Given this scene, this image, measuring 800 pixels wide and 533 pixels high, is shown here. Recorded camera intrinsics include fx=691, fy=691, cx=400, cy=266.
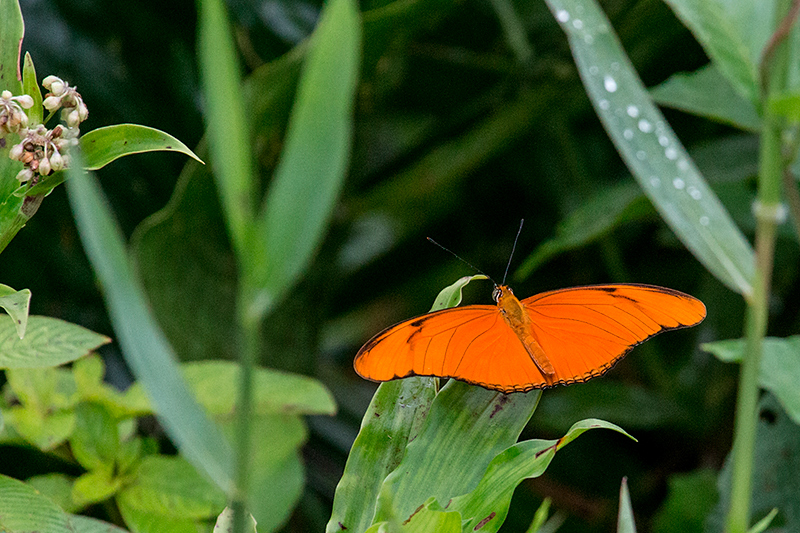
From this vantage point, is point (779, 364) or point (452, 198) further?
point (452, 198)

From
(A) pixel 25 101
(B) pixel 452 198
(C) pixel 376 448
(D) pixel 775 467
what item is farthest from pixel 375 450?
(B) pixel 452 198

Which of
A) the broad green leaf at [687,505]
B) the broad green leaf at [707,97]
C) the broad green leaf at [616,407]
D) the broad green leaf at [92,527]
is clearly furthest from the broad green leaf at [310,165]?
the broad green leaf at [616,407]

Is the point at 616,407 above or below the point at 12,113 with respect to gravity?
below

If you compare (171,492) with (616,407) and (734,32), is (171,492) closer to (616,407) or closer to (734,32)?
(734,32)

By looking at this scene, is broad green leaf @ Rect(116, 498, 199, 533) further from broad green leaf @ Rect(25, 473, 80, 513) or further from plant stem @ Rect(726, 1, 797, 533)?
plant stem @ Rect(726, 1, 797, 533)

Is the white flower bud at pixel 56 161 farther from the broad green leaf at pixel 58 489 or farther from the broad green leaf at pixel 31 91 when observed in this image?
the broad green leaf at pixel 58 489

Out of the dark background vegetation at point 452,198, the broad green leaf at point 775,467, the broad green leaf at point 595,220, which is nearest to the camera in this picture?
the broad green leaf at point 775,467
